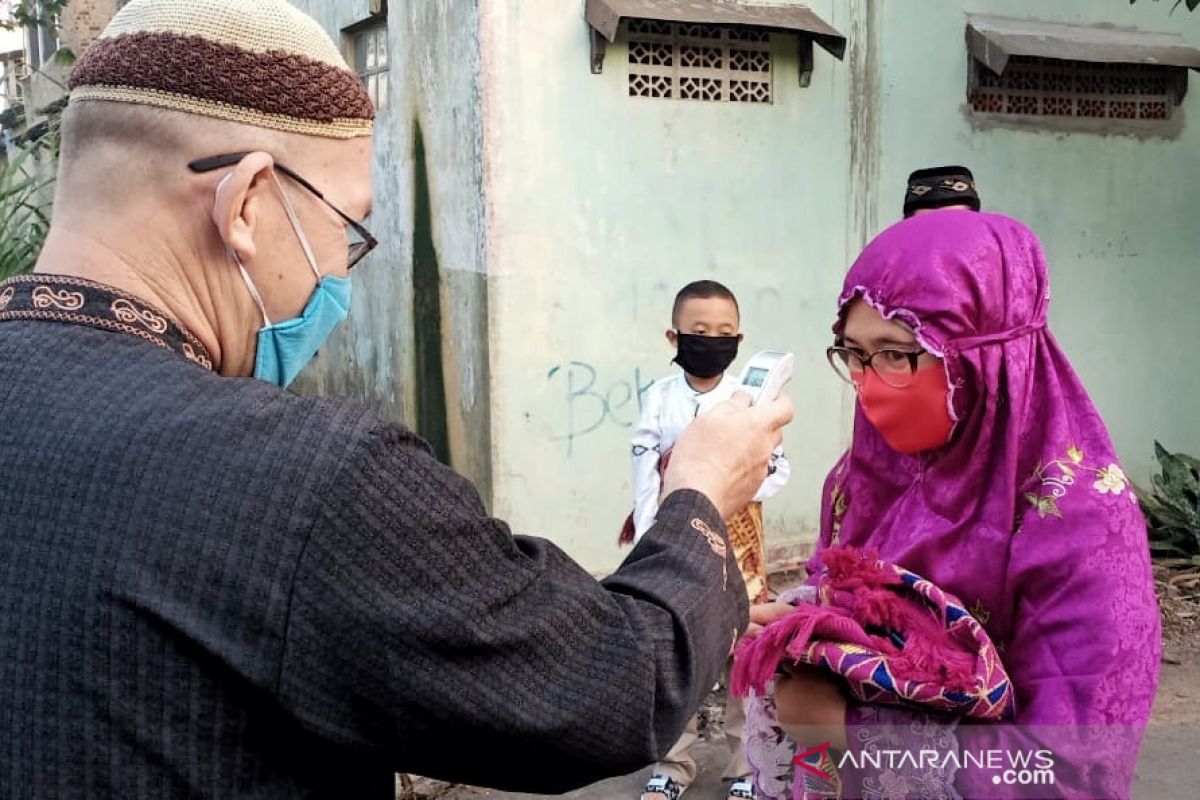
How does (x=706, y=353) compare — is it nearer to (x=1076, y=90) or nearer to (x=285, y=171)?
(x=285, y=171)

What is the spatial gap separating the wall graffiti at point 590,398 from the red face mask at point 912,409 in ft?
11.8

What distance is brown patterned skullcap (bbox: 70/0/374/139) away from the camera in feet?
4.07

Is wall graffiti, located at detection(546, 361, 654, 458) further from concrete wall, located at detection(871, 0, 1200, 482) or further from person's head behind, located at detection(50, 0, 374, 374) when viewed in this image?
person's head behind, located at detection(50, 0, 374, 374)

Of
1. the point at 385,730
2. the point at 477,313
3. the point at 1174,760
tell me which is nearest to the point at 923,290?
the point at 385,730

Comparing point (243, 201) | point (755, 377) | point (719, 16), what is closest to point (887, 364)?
point (755, 377)

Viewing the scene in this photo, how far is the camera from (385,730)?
1.12 meters

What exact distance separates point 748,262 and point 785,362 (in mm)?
4250

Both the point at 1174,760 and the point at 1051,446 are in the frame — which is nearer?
the point at 1051,446

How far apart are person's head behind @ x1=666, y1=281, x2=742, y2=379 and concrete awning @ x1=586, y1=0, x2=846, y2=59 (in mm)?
1639

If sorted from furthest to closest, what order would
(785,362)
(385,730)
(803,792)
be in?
(803,792) → (785,362) → (385,730)

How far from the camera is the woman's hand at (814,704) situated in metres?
1.86

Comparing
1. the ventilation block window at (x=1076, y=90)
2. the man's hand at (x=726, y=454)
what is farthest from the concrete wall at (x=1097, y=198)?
the man's hand at (x=726, y=454)

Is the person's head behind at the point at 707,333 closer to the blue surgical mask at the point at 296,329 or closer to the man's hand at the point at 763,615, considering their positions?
the man's hand at the point at 763,615

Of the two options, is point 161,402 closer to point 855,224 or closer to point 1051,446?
point 1051,446
